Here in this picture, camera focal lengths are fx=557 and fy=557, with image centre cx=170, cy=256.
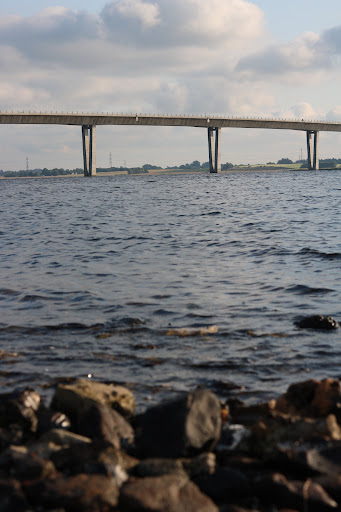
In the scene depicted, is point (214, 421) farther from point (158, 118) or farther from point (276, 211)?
point (158, 118)

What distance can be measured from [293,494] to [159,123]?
136 metres

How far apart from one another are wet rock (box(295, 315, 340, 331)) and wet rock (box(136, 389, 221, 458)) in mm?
4776

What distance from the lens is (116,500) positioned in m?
4.24

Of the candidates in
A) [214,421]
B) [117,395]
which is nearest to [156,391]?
[117,395]

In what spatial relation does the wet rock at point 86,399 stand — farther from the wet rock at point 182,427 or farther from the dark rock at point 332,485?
the dark rock at point 332,485

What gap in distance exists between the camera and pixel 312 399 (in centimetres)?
591

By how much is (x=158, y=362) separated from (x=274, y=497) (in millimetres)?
4128

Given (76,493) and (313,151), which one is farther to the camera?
(313,151)

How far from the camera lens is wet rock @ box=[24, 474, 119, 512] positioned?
4188 millimetres

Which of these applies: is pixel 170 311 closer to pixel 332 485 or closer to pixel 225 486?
pixel 225 486

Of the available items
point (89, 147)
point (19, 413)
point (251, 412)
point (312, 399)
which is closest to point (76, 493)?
point (19, 413)

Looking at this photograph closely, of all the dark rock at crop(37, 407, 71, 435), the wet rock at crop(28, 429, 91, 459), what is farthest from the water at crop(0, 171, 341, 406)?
the wet rock at crop(28, 429, 91, 459)

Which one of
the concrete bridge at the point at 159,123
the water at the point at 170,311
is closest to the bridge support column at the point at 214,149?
the concrete bridge at the point at 159,123

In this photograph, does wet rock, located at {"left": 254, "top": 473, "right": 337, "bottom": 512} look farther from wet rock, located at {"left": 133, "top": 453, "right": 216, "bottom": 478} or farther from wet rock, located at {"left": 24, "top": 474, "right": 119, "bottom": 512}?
wet rock, located at {"left": 24, "top": 474, "right": 119, "bottom": 512}
